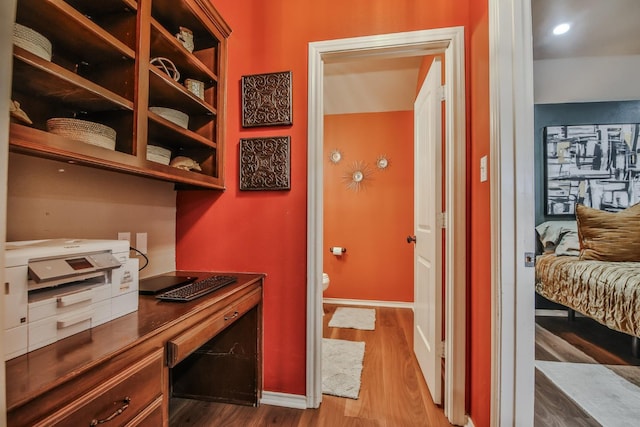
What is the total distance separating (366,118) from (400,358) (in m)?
2.83

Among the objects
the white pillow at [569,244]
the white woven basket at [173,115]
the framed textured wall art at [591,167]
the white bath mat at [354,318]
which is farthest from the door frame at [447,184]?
the framed textured wall art at [591,167]

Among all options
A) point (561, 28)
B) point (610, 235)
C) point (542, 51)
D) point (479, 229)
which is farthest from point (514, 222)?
point (542, 51)

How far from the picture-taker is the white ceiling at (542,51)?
2.25 meters

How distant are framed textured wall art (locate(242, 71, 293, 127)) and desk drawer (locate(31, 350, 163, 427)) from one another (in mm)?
1341

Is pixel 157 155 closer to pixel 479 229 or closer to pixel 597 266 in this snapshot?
pixel 479 229

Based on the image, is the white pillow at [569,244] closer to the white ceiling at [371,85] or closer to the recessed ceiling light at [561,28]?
the recessed ceiling light at [561,28]

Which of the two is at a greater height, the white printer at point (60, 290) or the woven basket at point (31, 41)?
the woven basket at point (31, 41)

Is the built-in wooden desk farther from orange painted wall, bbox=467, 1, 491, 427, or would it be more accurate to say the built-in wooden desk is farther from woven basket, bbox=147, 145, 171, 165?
orange painted wall, bbox=467, 1, 491, 427

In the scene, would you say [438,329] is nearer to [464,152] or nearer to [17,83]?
[464,152]

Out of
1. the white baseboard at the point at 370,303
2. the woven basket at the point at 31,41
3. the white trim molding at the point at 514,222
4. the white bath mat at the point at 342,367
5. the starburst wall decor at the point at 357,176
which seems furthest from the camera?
the starburst wall decor at the point at 357,176

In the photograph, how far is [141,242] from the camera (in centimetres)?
155

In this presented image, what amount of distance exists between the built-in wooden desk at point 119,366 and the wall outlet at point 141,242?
0.44 m

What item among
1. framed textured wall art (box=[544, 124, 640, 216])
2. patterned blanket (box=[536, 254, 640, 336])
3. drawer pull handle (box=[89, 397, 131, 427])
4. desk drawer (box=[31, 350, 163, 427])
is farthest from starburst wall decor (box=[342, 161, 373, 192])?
drawer pull handle (box=[89, 397, 131, 427])

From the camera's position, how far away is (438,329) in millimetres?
1703
